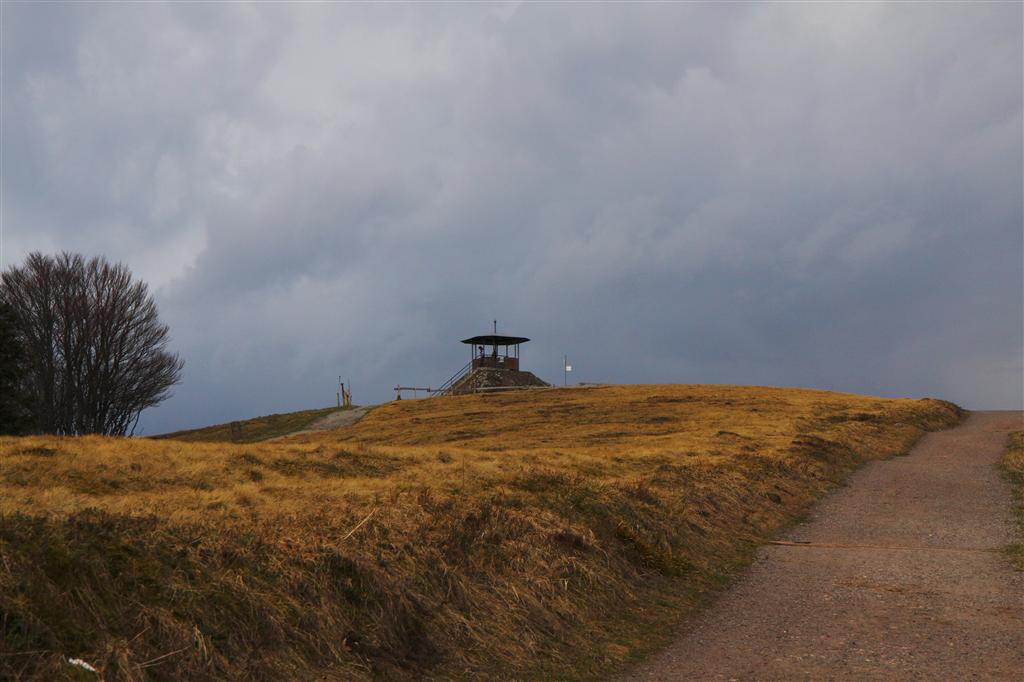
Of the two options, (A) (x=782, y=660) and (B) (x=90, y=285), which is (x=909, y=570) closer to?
(A) (x=782, y=660)

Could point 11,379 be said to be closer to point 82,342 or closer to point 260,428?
point 82,342

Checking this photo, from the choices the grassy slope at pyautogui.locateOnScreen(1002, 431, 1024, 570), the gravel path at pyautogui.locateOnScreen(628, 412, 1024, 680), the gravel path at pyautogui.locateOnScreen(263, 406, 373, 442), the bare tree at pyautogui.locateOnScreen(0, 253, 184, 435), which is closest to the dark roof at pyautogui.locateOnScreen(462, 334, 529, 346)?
the gravel path at pyautogui.locateOnScreen(263, 406, 373, 442)

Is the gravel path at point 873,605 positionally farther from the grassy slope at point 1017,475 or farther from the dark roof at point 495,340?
the dark roof at point 495,340

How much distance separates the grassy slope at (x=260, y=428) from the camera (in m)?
55.1

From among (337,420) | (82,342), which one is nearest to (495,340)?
(337,420)

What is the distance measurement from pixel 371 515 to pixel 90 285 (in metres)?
39.7

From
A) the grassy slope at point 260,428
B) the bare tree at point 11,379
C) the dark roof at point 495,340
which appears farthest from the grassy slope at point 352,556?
the dark roof at point 495,340

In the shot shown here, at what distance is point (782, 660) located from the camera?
8195 mm

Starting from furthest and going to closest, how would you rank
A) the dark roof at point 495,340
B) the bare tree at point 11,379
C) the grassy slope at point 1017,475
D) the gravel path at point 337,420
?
the dark roof at point 495,340 < the gravel path at point 337,420 < the bare tree at point 11,379 < the grassy slope at point 1017,475

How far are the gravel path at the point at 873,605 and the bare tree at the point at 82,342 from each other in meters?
38.5

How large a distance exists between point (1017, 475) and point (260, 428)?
49.9m

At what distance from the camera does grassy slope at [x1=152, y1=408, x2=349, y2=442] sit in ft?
181

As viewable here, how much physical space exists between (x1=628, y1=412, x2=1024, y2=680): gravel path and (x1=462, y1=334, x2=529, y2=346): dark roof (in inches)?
2139

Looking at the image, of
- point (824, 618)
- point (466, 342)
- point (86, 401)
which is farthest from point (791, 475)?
point (466, 342)
